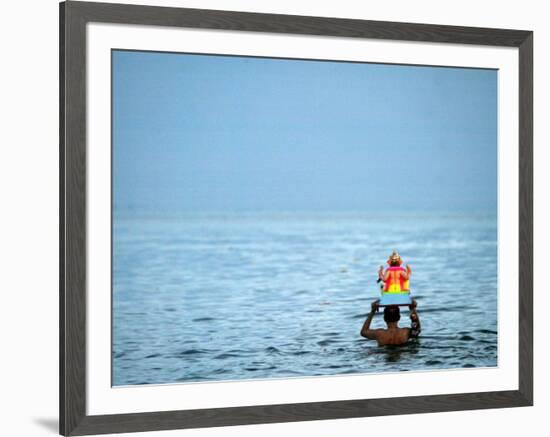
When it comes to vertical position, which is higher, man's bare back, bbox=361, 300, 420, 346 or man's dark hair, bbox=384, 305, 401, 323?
man's dark hair, bbox=384, 305, 401, 323

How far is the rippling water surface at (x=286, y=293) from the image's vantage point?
238 inches

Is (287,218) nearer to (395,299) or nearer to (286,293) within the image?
(286,293)

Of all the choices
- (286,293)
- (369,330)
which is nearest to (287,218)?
(286,293)

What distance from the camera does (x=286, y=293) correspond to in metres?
6.32

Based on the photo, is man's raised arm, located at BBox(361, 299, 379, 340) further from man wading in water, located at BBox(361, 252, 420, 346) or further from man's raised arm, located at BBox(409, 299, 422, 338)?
man's raised arm, located at BBox(409, 299, 422, 338)

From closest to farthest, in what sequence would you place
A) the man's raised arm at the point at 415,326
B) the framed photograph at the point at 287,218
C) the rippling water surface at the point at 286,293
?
the framed photograph at the point at 287,218, the rippling water surface at the point at 286,293, the man's raised arm at the point at 415,326

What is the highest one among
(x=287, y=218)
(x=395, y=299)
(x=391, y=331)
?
(x=287, y=218)

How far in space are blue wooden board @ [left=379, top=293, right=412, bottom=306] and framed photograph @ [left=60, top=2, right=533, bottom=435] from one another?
0.01 meters

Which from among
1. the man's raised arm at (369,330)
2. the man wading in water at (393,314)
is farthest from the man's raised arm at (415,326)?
the man's raised arm at (369,330)

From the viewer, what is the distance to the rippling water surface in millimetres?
6051

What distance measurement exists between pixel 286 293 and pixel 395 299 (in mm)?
647

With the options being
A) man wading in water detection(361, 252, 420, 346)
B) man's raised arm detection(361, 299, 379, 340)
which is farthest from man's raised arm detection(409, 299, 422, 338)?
man's raised arm detection(361, 299, 379, 340)

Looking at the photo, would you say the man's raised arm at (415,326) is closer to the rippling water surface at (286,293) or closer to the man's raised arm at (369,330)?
the rippling water surface at (286,293)

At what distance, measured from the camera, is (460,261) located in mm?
6684
